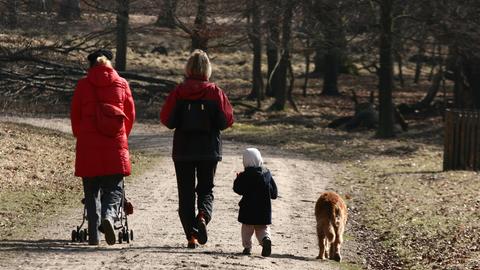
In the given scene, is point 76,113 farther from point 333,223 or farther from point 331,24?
point 331,24

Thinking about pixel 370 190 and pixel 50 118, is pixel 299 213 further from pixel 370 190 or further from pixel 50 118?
Result: pixel 50 118

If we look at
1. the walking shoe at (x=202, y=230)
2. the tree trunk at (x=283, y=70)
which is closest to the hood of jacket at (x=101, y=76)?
the walking shoe at (x=202, y=230)

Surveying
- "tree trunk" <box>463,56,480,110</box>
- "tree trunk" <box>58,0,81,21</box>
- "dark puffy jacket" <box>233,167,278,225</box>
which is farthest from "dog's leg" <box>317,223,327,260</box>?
"tree trunk" <box>58,0,81,21</box>

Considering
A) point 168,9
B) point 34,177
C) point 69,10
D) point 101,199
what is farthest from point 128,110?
point 69,10

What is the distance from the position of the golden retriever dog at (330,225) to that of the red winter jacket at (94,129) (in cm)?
208

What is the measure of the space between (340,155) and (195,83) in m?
15.1

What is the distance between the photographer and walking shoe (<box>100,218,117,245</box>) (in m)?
10.7

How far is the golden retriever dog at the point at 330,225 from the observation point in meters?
11.1

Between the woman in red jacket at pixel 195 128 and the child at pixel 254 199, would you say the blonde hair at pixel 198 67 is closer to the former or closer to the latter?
the woman in red jacket at pixel 195 128

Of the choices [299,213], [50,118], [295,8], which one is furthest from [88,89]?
[295,8]

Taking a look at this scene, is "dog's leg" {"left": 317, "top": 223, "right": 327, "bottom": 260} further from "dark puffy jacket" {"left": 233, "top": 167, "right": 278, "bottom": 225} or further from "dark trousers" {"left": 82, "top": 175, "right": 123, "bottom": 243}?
"dark trousers" {"left": 82, "top": 175, "right": 123, "bottom": 243}

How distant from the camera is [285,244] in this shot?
12.3 metres

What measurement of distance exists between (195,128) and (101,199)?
128 cm

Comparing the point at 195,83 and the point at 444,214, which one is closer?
the point at 195,83
